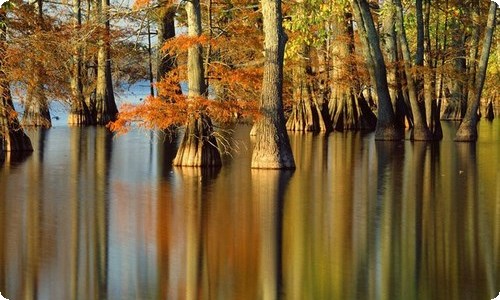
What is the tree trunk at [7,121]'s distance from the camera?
1917 cm

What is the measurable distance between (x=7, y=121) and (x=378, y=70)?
11017mm

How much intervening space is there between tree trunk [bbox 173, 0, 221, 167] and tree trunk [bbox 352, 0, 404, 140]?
367 inches

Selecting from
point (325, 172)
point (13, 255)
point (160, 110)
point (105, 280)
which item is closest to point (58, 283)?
point (105, 280)

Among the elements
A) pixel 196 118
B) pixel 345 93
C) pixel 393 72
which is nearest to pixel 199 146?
pixel 196 118

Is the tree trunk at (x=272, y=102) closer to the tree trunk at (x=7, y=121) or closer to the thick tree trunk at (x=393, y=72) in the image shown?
the tree trunk at (x=7, y=121)

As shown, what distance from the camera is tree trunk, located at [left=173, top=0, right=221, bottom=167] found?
61.6 feet

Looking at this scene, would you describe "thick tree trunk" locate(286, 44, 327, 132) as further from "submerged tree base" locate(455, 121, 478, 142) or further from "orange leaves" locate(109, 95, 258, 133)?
"orange leaves" locate(109, 95, 258, 133)


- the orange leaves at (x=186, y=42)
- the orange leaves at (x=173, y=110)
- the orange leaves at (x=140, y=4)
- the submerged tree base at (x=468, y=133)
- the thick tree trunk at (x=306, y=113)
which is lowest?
the submerged tree base at (x=468, y=133)

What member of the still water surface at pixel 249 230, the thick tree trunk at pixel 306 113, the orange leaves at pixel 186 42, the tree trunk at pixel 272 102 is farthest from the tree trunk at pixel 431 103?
the orange leaves at pixel 186 42

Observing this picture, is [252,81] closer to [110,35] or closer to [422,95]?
[422,95]

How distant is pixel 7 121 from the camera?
816 inches

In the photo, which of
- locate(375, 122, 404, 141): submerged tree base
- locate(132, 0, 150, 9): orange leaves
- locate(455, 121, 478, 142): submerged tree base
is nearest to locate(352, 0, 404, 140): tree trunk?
locate(375, 122, 404, 141): submerged tree base

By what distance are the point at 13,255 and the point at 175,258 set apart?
5.15 ft

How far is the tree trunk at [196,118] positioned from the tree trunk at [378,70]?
367 inches
